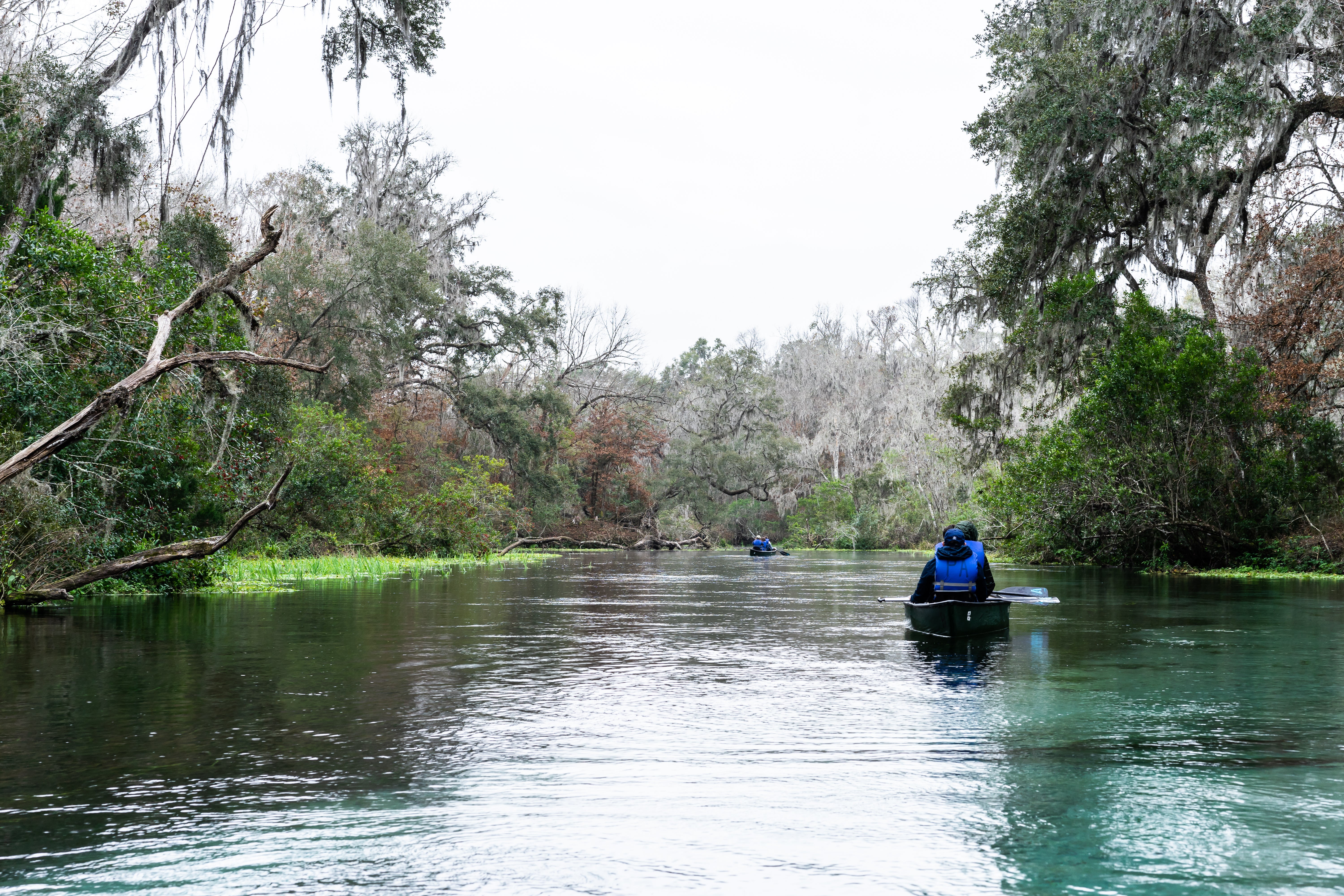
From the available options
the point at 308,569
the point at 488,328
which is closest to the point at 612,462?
the point at 488,328

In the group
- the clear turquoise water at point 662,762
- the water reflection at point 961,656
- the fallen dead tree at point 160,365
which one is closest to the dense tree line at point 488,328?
the fallen dead tree at point 160,365

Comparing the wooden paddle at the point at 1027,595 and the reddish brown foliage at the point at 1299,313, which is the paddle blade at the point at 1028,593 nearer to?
the wooden paddle at the point at 1027,595

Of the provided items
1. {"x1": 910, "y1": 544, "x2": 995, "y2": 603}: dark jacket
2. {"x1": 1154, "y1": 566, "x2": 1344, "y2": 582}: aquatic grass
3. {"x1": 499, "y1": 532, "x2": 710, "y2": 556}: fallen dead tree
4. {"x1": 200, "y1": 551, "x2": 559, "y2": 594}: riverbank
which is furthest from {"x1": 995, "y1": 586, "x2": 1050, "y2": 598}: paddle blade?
{"x1": 499, "y1": 532, "x2": 710, "y2": 556}: fallen dead tree

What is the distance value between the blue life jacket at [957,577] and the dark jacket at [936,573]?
0.02 meters

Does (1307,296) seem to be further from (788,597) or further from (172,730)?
(172,730)

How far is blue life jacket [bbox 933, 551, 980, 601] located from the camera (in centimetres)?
1258

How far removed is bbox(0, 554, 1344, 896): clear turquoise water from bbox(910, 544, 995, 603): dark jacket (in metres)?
0.59

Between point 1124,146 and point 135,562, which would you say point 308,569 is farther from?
point 1124,146

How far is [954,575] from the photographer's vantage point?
41.5 ft

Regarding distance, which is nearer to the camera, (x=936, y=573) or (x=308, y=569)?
(x=936, y=573)

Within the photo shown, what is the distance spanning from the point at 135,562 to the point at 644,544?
139ft

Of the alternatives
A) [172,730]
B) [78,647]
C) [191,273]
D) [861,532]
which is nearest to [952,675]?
[172,730]

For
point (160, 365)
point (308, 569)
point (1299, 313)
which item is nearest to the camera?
point (160, 365)

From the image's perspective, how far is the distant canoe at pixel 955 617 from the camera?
1177cm
